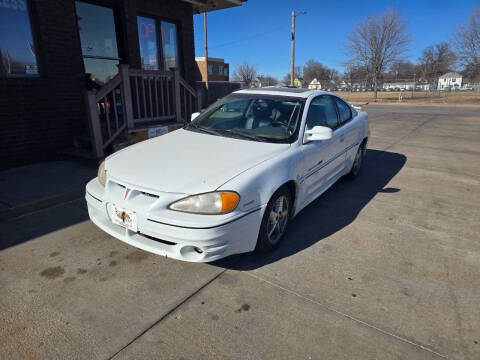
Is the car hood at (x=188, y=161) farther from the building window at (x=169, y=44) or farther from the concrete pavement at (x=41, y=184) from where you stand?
the building window at (x=169, y=44)

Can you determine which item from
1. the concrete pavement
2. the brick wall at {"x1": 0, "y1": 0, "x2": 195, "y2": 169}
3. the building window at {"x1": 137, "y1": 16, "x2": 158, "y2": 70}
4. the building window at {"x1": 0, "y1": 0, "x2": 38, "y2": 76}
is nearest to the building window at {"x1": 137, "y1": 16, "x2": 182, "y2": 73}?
the building window at {"x1": 137, "y1": 16, "x2": 158, "y2": 70}

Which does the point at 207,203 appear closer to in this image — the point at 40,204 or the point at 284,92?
the point at 284,92

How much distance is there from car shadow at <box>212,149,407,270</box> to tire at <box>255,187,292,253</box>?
4.5 inches

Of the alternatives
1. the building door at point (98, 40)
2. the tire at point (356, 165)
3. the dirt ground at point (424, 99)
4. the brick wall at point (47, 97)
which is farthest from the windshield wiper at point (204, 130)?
the dirt ground at point (424, 99)

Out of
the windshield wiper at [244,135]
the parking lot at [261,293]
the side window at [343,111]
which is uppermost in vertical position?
the side window at [343,111]

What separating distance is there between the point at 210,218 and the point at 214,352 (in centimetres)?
89

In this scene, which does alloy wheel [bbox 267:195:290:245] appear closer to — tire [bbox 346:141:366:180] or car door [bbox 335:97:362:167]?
car door [bbox 335:97:362:167]

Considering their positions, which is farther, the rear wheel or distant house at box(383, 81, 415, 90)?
distant house at box(383, 81, 415, 90)

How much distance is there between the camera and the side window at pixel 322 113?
3789mm

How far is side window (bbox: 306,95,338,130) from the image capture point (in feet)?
12.4

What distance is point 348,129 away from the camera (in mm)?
4625

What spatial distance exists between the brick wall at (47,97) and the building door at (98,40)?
691 millimetres

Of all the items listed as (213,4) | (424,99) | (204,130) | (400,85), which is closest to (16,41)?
(204,130)

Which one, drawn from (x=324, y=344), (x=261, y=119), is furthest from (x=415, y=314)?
(x=261, y=119)
